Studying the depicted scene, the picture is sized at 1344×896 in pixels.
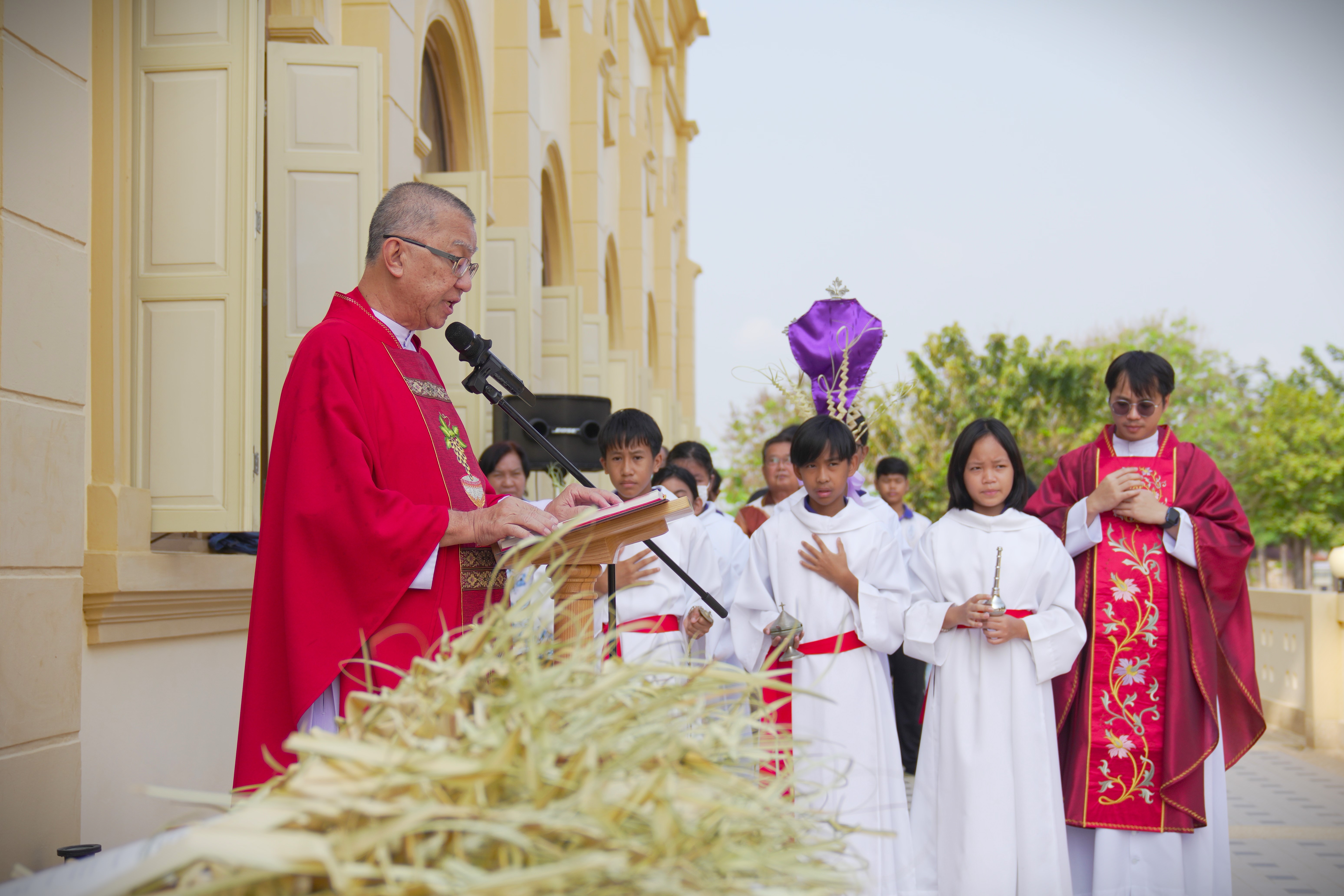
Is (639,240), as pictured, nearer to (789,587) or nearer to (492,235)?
(492,235)

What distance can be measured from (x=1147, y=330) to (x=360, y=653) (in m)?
39.6

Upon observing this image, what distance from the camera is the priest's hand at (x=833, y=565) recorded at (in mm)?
4461

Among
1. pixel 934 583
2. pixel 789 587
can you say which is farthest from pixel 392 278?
pixel 934 583

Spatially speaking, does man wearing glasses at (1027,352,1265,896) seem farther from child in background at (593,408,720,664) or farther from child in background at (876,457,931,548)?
child in background at (876,457,931,548)

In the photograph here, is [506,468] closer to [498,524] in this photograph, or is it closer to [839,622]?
[839,622]

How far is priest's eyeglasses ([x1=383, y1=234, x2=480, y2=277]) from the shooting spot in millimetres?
3066

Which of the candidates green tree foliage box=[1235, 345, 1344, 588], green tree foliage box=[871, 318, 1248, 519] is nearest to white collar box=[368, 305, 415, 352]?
green tree foliage box=[871, 318, 1248, 519]

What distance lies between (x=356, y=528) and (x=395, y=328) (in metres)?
0.73

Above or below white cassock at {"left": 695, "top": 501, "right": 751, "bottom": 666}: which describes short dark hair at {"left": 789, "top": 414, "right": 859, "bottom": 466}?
above

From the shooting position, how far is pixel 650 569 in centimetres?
476

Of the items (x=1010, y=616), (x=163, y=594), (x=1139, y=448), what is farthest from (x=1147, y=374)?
(x=163, y=594)

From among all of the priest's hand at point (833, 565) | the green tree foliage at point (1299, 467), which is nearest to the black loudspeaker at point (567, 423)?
the priest's hand at point (833, 565)

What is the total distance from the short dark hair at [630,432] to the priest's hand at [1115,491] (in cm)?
183

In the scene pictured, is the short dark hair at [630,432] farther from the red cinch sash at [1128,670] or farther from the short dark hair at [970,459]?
the red cinch sash at [1128,670]
